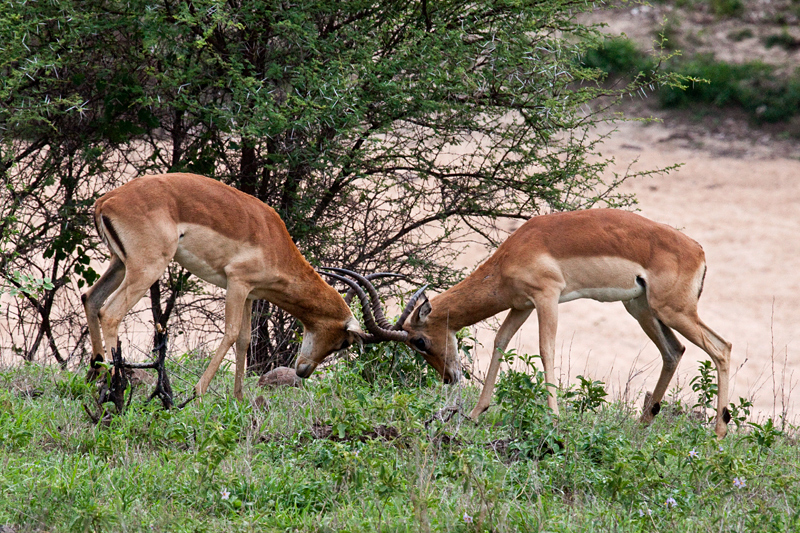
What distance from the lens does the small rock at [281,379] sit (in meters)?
6.85

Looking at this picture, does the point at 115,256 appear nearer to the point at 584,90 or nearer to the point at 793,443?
the point at 584,90

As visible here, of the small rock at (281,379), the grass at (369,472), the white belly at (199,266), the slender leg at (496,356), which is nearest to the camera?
the grass at (369,472)

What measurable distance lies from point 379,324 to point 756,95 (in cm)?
2100

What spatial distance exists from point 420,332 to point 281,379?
1128 millimetres

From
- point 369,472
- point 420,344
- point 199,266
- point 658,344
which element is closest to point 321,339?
point 420,344

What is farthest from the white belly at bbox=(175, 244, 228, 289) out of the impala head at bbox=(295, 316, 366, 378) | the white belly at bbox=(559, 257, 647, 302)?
the white belly at bbox=(559, 257, 647, 302)

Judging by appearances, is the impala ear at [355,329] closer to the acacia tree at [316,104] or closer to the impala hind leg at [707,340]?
the acacia tree at [316,104]

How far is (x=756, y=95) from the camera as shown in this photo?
968 inches

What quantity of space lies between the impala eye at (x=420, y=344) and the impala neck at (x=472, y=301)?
7.5 inches

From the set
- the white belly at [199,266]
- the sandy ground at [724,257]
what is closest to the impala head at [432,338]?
the white belly at [199,266]

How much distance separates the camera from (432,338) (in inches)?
267

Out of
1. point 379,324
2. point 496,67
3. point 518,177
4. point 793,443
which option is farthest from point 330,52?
Result: point 793,443

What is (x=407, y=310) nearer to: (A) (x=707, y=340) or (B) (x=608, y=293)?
(B) (x=608, y=293)

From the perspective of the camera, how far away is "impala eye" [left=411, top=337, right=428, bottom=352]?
673 centimetres
